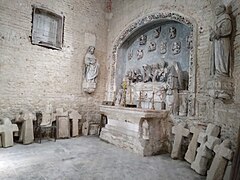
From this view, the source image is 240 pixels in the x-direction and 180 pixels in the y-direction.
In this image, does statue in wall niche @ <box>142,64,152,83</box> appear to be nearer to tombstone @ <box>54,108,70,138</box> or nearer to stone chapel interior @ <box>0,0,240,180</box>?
stone chapel interior @ <box>0,0,240,180</box>

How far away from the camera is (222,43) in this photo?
340 cm

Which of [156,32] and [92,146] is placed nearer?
[92,146]

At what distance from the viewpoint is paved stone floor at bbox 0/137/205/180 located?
296 cm

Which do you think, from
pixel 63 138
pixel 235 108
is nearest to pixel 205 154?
pixel 235 108

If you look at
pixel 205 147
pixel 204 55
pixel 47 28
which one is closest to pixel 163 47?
pixel 204 55

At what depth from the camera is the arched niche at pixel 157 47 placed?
14.6 ft

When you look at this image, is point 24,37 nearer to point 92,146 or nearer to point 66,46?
point 66,46

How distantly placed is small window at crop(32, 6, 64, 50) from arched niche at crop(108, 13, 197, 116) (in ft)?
6.20

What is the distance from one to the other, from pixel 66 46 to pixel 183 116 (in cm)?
405

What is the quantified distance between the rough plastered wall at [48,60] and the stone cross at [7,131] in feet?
1.47

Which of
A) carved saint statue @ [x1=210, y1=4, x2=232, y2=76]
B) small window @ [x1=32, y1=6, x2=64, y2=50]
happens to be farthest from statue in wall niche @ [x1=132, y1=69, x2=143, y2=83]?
carved saint statue @ [x1=210, y1=4, x2=232, y2=76]

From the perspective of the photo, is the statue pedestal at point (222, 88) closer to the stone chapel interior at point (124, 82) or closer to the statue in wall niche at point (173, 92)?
the stone chapel interior at point (124, 82)

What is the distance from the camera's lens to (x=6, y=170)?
3.02 meters

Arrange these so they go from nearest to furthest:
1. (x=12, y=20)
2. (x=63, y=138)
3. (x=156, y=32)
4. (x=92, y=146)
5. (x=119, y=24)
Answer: (x=92, y=146), (x=12, y=20), (x=63, y=138), (x=156, y=32), (x=119, y=24)
